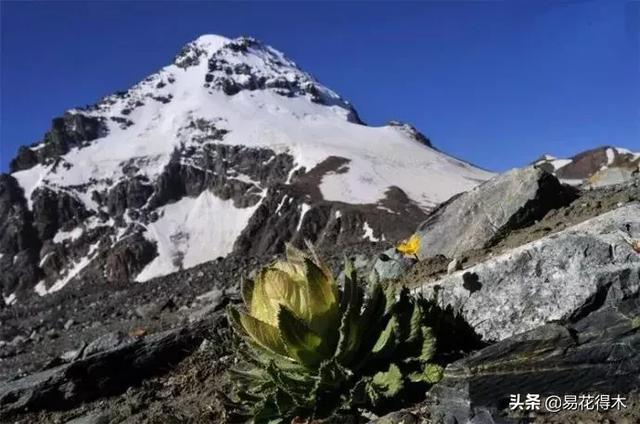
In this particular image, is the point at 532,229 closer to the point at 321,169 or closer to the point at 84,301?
the point at 84,301

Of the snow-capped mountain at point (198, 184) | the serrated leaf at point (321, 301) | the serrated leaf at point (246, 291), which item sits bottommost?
the serrated leaf at point (321, 301)

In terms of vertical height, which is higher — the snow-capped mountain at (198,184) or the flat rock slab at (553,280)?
the snow-capped mountain at (198,184)

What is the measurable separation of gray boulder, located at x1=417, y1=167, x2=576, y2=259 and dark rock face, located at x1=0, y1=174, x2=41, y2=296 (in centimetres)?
11231

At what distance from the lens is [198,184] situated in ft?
445

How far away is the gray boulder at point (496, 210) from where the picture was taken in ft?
25.9

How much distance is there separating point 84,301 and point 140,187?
10481 centimetres

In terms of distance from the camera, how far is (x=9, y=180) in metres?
139

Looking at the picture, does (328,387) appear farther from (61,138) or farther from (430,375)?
(61,138)

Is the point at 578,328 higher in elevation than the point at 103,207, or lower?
lower

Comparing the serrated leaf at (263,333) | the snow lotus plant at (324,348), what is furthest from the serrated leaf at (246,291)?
the serrated leaf at (263,333)

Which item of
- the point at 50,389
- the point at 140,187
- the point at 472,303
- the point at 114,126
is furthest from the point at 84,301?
the point at 114,126

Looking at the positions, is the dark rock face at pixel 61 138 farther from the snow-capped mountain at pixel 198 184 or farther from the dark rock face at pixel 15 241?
the dark rock face at pixel 15 241

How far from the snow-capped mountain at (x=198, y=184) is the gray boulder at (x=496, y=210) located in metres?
58.1

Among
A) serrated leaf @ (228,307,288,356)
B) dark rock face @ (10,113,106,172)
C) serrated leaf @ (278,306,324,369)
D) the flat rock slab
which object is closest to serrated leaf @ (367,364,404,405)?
serrated leaf @ (278,306,324,369)
